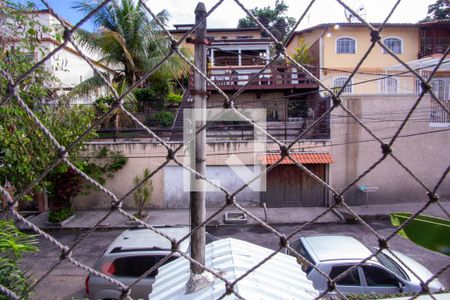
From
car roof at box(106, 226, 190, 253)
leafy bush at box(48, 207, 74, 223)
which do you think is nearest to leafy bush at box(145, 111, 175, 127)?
leafy bush at box(48, 207, 74, 223)

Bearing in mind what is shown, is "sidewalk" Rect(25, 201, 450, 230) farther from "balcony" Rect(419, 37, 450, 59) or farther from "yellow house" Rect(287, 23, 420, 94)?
"balcony" Rect(419, 37, 450, 59)

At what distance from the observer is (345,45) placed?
49.1 ft

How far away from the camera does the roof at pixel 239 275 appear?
5.69ft

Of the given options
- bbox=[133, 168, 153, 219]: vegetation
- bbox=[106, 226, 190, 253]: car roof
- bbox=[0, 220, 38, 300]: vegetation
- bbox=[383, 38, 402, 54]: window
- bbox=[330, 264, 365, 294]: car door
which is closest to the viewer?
bbox=[0, 220, 38, 300]: vegetation

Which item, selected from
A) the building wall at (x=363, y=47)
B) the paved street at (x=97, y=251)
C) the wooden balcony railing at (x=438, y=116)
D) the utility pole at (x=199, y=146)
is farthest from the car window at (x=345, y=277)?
the building wall at (x=363, y=47)

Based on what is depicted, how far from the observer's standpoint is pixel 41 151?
4.66 metres

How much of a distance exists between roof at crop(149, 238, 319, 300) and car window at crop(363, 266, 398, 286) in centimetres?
281

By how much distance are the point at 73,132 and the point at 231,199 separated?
5941 millimetres

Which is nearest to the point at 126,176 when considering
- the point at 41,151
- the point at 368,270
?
the point at 41,151

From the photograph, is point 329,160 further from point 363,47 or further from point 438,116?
point 363,47

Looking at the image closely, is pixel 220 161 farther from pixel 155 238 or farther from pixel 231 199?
pixel 231 199

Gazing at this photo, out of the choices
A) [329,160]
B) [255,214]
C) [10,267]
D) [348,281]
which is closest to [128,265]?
[10,267]

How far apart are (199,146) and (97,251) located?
707 centimetres

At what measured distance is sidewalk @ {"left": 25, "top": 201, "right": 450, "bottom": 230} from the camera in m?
9.54
